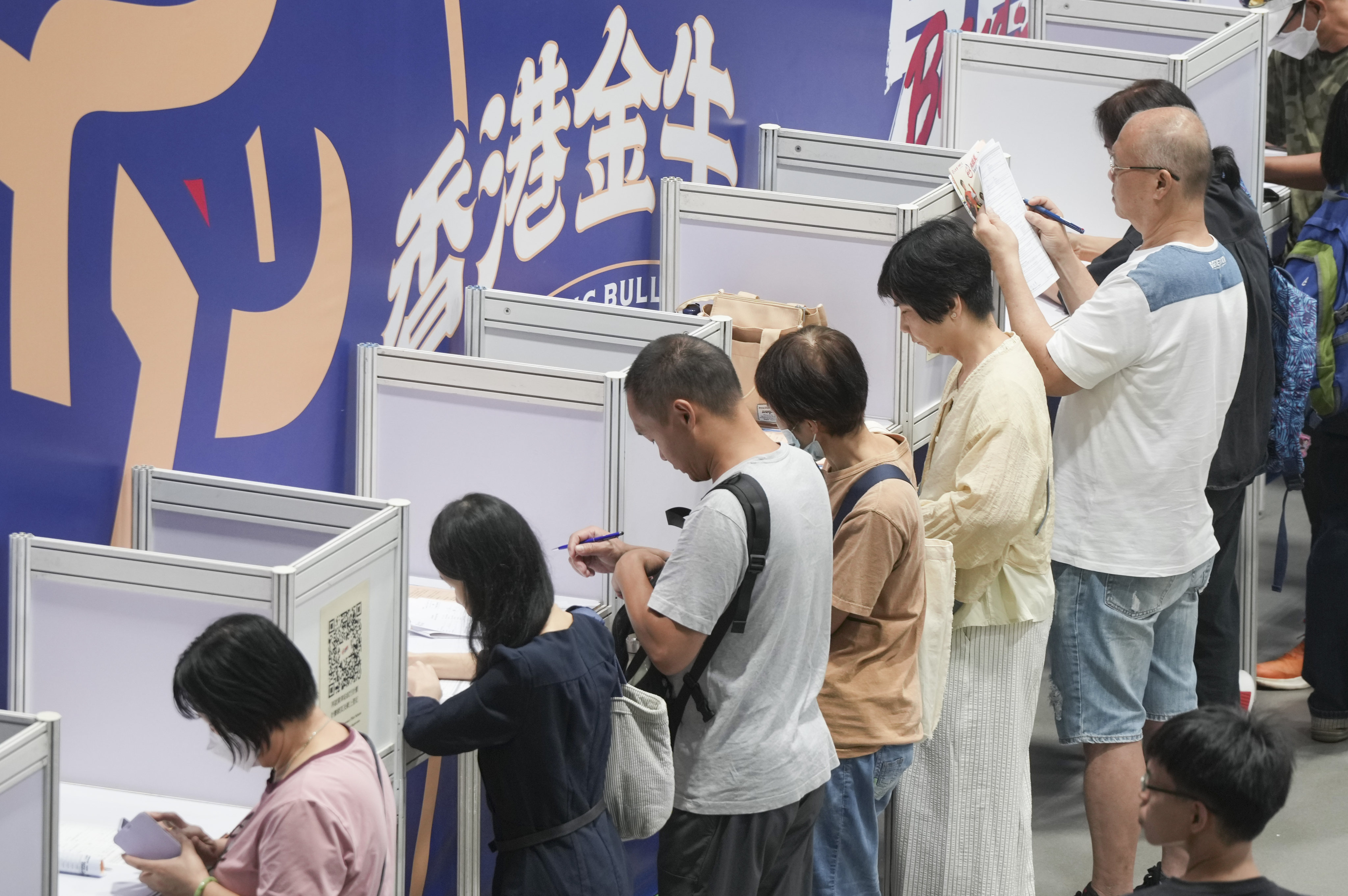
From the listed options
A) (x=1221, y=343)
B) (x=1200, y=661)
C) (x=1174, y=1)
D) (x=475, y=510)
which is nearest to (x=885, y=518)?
(x=475, y=510)

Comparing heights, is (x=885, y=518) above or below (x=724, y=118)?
below

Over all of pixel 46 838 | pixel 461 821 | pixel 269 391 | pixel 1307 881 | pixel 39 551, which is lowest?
pixel 1307 881

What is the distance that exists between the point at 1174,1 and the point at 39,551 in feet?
13.3

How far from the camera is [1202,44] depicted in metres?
4.47

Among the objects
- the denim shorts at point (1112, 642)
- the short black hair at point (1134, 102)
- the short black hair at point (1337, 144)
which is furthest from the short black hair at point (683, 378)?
the short black hair at point (1337, 144)

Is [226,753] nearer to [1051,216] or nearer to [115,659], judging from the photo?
[115,659]

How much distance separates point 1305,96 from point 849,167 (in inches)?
72.8

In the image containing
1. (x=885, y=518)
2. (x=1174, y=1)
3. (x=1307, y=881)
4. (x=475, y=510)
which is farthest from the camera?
(x=1174, y=1)

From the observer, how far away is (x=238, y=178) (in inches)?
112

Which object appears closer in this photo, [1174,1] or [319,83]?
[319,83]

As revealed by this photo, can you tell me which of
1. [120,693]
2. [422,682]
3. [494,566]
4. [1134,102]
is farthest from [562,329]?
[1134,102]

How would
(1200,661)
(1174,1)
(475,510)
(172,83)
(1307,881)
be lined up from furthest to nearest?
(1174,1) → (1200,661) → (1307,881) → (172,83) → (475,510)

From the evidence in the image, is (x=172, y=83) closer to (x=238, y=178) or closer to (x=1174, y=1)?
(x=238, y=178)

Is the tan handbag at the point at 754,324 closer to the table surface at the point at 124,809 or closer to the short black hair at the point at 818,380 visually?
the short black hair at the point at 818,380
